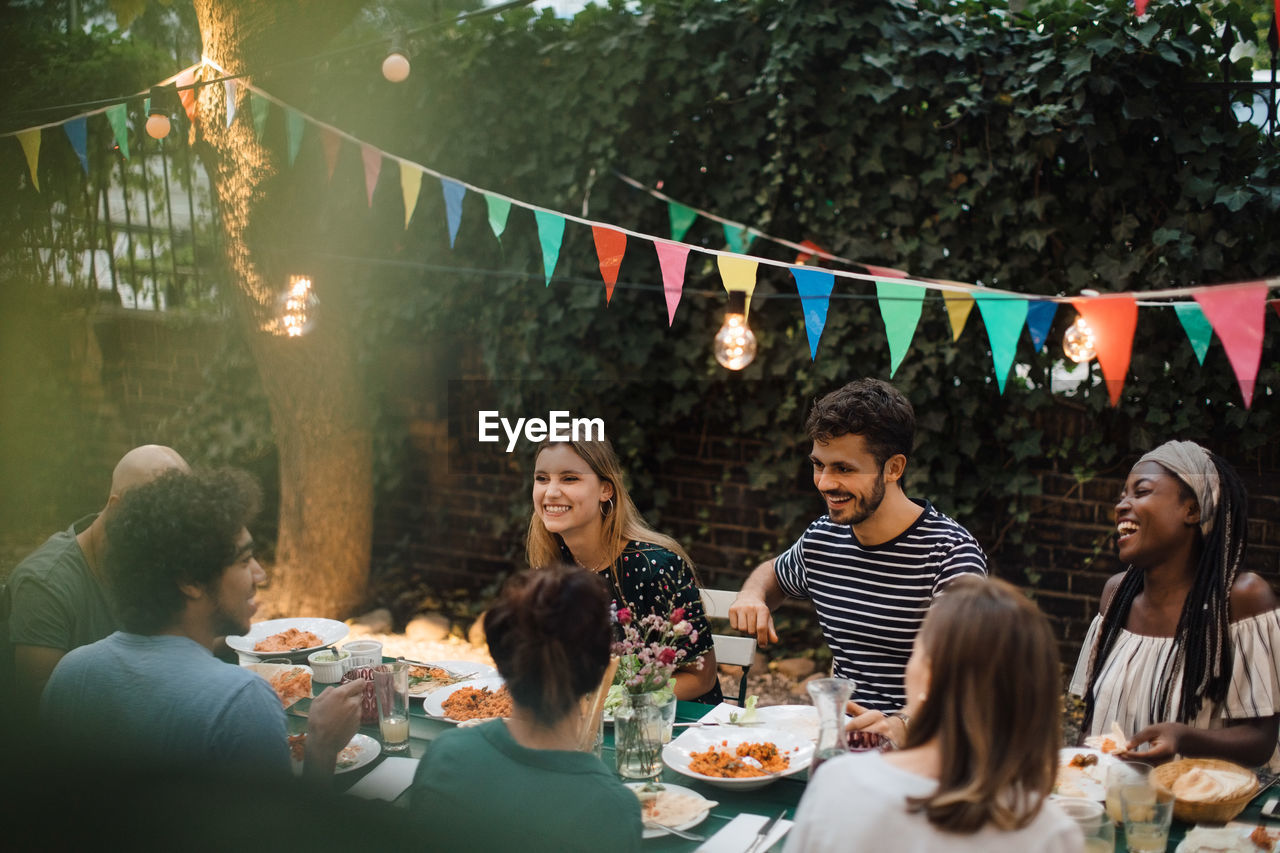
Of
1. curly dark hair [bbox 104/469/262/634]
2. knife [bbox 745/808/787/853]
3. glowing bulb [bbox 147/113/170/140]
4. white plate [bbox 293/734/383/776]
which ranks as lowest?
white plate [bbox 293/734/383/776]

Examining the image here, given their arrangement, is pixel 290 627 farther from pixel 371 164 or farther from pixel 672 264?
pixel 371 164

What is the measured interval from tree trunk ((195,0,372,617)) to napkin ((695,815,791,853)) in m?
1.78

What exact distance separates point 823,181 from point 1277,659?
252 cm

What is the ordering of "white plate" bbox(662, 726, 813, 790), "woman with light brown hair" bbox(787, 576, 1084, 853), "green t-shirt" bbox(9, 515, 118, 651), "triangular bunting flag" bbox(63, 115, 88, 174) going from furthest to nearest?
"white plate" bbox(662, 726, 813, 790)
"green t-shirt" bbox(9, 515, 118, 651)
"triangular bunting flag" bbox(63, 115, 88, 174)
"woman with light brown hair" bbox(787, 576, 1084, 853)

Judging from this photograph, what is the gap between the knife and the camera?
1.54 metres

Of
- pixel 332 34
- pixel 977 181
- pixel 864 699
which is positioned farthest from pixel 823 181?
pixel 864 699

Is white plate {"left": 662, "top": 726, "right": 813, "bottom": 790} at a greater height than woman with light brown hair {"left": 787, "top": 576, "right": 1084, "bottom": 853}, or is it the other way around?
woman with light brown hair {"left": 787, "top": 576, "right": 1084, "bottom": 853}

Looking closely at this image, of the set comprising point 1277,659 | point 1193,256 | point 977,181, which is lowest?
point 1277,659

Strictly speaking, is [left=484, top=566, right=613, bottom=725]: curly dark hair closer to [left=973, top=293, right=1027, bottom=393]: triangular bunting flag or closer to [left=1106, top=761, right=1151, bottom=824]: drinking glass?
[left=1106, top=761, right=1151, bottom=824]: drinking glass

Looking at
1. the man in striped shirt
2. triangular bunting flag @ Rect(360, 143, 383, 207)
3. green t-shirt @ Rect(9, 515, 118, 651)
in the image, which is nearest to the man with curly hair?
green t-shirt @ Rect(9, 515, 118, 651)

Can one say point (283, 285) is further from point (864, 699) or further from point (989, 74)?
point (989, 74)

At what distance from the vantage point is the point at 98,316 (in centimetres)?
153
